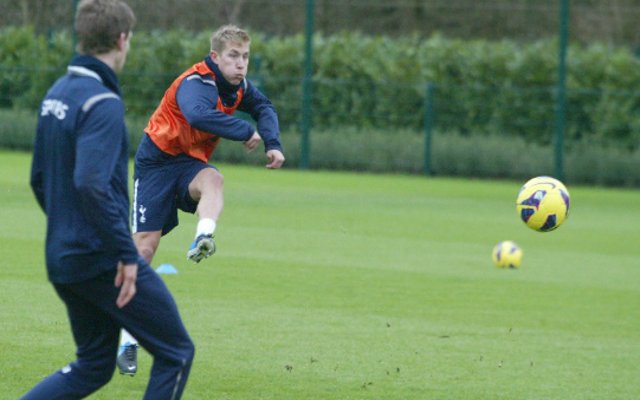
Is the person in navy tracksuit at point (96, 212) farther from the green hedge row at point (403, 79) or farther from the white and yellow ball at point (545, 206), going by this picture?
the green hedge row at point (403, 79)

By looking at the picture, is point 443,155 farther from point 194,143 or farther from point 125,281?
point 125,281

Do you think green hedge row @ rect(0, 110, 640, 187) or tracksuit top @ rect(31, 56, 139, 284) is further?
green hedge row @ rect(0, 110, 640, 187)

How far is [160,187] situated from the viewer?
8914mm

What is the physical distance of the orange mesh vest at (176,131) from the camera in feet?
29.7

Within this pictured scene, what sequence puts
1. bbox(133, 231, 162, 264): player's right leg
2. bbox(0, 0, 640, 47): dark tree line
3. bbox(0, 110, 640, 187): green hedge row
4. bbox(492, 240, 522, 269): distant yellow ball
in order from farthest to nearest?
1. bbox(0, 0, 640, 47): dark tree line
2. bbox(0, 110, 640, 187): green hedge row
3. bbox(492, 240, 522, 269): distant yellow ball
4. bbox(133, 231, 162, 264): player's right leg

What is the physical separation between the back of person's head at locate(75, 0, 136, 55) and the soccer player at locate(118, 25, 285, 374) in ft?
10.5

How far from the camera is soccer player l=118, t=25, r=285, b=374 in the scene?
8.70 meters

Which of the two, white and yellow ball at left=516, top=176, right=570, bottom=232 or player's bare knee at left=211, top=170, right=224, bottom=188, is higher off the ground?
player's bare knee at left=211, top=170, right=224, bottom=188

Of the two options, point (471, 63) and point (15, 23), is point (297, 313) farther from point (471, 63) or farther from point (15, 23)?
point (15, 23)

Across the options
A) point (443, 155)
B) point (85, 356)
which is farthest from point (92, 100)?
point (443, 155)

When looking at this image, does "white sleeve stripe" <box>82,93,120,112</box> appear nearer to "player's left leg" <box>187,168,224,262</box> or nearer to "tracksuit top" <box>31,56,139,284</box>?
"tracksuit top" <box>31,56,139,284</box>

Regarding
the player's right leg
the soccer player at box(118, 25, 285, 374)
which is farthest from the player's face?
the player's right leg

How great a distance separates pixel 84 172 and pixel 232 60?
3921 millimetres

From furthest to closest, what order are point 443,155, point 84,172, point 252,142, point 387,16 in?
point 387,16
point 443,155
point 252,142
point 84,172
